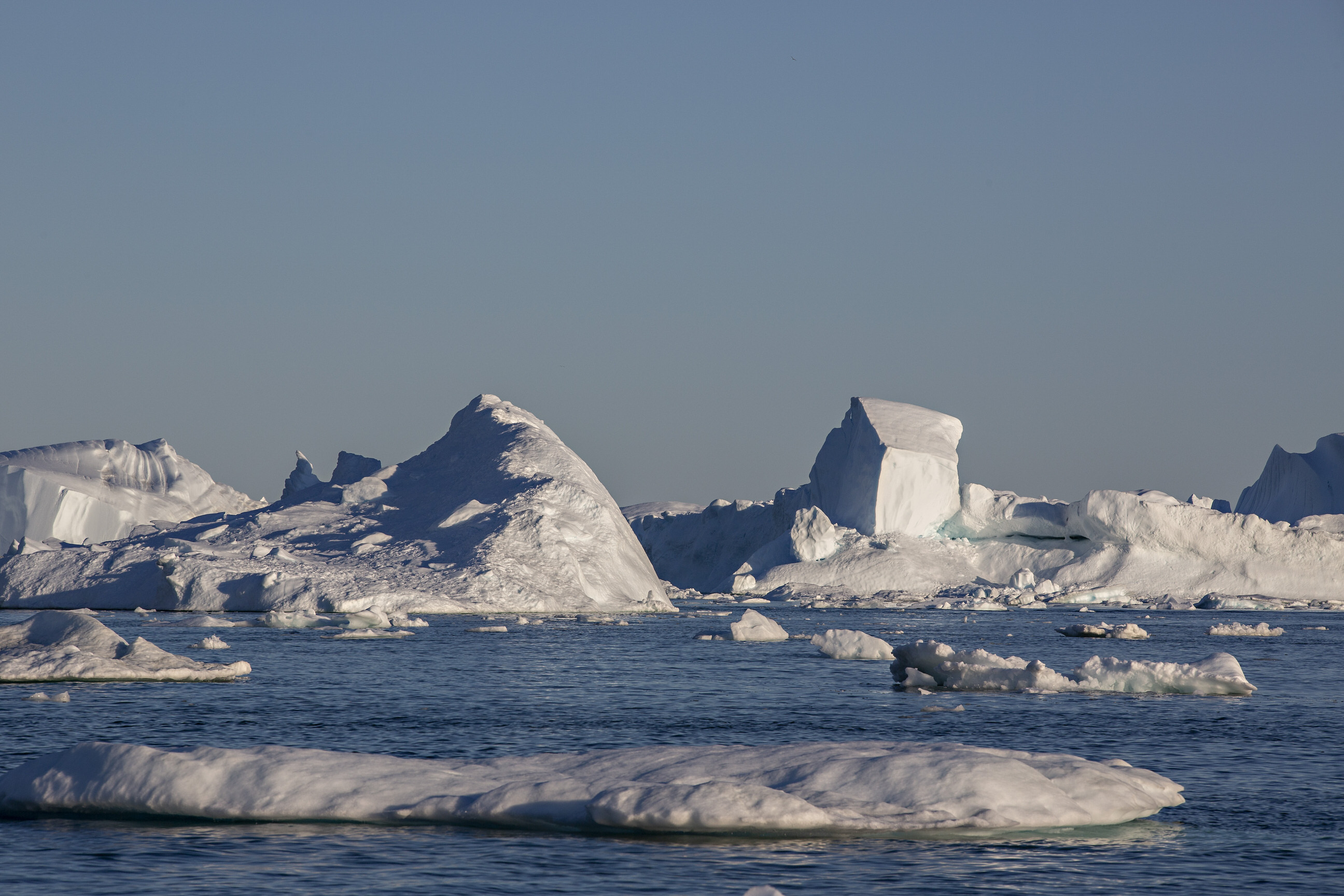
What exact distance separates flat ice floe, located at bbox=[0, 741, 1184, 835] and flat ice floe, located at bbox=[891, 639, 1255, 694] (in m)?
11.2

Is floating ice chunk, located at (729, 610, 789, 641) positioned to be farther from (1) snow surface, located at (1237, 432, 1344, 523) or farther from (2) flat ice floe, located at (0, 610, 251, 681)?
(1) snow surface, located at (1237, 432, 1344, 523)

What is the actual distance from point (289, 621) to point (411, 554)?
33.9ft

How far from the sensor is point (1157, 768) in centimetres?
1539

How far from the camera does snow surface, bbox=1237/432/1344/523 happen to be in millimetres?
77562

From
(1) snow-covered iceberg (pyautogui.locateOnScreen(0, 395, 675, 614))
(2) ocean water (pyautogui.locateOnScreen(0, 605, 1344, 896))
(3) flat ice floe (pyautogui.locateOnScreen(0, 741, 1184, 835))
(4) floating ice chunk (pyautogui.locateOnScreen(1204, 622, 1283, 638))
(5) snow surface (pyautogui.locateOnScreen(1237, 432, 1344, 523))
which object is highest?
(5) snow surface (pyautogui.locateOnScreen(1237, 432, 1344, 523))

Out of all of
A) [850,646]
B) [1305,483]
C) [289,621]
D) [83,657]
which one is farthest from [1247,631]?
[1305,483]

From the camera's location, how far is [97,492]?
83438 millimetres

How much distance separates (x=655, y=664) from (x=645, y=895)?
68.4ft

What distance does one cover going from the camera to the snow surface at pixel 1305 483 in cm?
7756

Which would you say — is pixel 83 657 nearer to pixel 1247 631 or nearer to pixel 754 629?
pixel 754 629

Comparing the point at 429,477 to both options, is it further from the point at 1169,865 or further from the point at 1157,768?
the point at 1169,865

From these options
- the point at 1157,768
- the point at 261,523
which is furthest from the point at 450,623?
the point at 1157,768

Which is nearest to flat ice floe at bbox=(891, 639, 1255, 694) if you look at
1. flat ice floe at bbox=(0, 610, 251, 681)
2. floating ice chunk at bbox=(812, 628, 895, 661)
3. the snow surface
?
floating ice chunk at bbox=(812, 628, 895, 661)

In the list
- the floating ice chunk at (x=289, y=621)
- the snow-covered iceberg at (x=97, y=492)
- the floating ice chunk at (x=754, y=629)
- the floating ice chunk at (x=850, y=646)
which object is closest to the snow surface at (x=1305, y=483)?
the floating ice chunk at (x=754, y=629)
